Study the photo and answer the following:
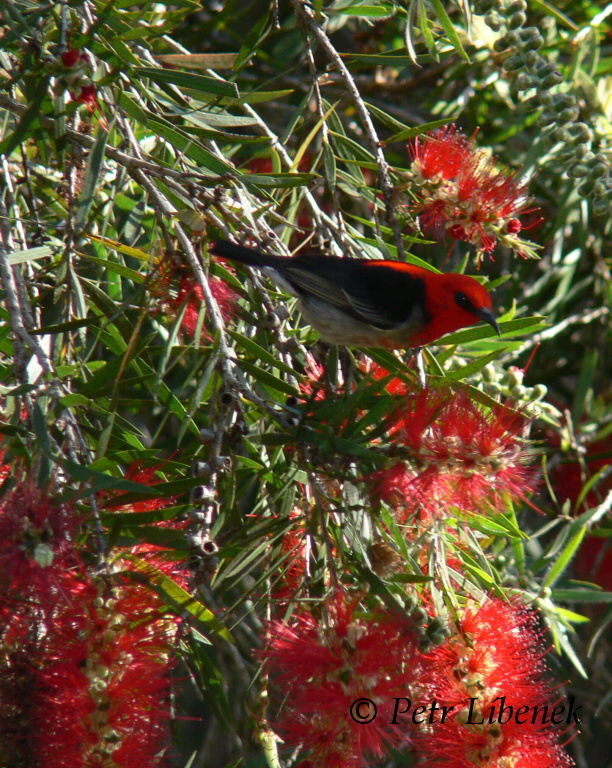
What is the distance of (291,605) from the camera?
68.4 inches

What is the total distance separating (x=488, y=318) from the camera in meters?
2.24

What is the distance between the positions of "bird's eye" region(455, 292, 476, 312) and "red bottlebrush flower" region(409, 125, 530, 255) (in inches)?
6.0

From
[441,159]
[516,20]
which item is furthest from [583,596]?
[516,20]

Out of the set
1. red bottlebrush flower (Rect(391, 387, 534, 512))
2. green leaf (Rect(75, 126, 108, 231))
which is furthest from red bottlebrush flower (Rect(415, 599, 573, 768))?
green leaf (Rect(75, 126, 108, 231))

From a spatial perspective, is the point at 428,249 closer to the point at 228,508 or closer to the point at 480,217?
the point at 480,217

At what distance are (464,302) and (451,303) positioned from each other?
0.05 metres

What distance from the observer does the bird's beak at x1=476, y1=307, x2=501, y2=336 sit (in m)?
2.17

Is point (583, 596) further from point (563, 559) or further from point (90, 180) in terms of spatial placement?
point (90, 180)

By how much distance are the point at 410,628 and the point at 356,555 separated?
21cm

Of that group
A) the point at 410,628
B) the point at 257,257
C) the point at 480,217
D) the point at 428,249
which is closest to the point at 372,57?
the point at 480,217

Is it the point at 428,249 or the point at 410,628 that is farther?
the point at 428,249
